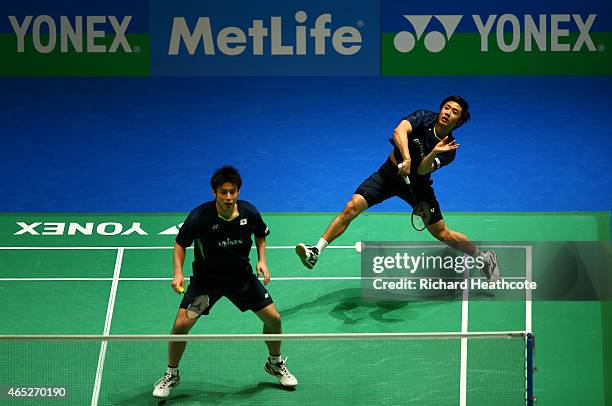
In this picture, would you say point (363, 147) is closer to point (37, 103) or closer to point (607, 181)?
point (607, 181)

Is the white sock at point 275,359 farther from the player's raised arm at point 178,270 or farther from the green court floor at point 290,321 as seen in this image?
the player's raised arm at point 178,270

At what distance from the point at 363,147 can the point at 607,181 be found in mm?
2704

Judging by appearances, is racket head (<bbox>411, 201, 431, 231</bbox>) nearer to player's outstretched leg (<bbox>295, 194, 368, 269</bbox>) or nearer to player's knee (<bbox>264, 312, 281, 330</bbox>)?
player's outstretched leg (<bbox>295, 194, 368, 269</bbox>)

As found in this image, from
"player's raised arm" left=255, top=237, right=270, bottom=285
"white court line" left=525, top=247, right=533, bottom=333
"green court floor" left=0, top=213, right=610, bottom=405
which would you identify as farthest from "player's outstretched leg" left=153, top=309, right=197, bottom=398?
"white court line" left=525, top=247, right=533, bottom=333

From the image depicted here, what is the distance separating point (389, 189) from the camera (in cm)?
A: 1064

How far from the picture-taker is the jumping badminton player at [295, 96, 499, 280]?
10.4 meters

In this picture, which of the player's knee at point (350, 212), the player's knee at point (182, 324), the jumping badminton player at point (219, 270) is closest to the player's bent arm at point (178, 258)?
the jumping badminton player at point (219, 270)

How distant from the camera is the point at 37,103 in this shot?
14305 mm

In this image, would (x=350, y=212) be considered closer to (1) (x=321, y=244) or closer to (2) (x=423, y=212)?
(1) (x=321, y=244)

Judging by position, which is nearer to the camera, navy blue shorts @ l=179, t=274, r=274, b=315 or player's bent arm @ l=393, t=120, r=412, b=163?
navy blue shorts @ l=179, t=274, r=274, b=315

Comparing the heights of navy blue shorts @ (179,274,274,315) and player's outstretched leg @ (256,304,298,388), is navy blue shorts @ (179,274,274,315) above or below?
above

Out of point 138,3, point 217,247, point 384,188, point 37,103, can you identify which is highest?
point 138,3

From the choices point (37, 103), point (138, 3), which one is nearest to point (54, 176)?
point (37, 103)

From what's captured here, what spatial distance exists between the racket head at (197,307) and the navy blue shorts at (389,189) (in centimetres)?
212
